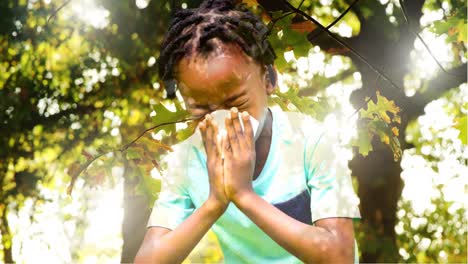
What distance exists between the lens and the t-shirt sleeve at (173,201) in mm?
1764

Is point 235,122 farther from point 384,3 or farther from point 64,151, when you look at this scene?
point 64,151

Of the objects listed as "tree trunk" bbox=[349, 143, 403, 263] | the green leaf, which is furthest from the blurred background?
the green leaf

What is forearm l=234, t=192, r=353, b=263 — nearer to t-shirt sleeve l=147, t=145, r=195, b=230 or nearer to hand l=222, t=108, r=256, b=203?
hand l=222, t=108, r=256, b=203

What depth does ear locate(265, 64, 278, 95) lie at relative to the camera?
1.86 meters

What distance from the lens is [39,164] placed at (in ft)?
29.7

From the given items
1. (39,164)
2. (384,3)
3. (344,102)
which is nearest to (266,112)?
(384,3)

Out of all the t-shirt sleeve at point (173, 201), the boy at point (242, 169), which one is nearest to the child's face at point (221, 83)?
the boy at point (242, 169)

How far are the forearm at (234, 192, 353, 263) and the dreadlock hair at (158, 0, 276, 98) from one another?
0.51 metres

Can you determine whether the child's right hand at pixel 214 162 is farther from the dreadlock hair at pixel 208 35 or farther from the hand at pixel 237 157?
the dreadlock hair at pixel 208 35

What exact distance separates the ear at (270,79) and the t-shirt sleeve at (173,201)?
387mm

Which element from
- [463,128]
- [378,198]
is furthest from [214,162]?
[378,198]

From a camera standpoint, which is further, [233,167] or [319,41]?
[319,41]

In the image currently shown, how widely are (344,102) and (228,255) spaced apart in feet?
20.3

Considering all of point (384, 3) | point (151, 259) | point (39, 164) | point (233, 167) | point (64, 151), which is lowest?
point (39, 164)
